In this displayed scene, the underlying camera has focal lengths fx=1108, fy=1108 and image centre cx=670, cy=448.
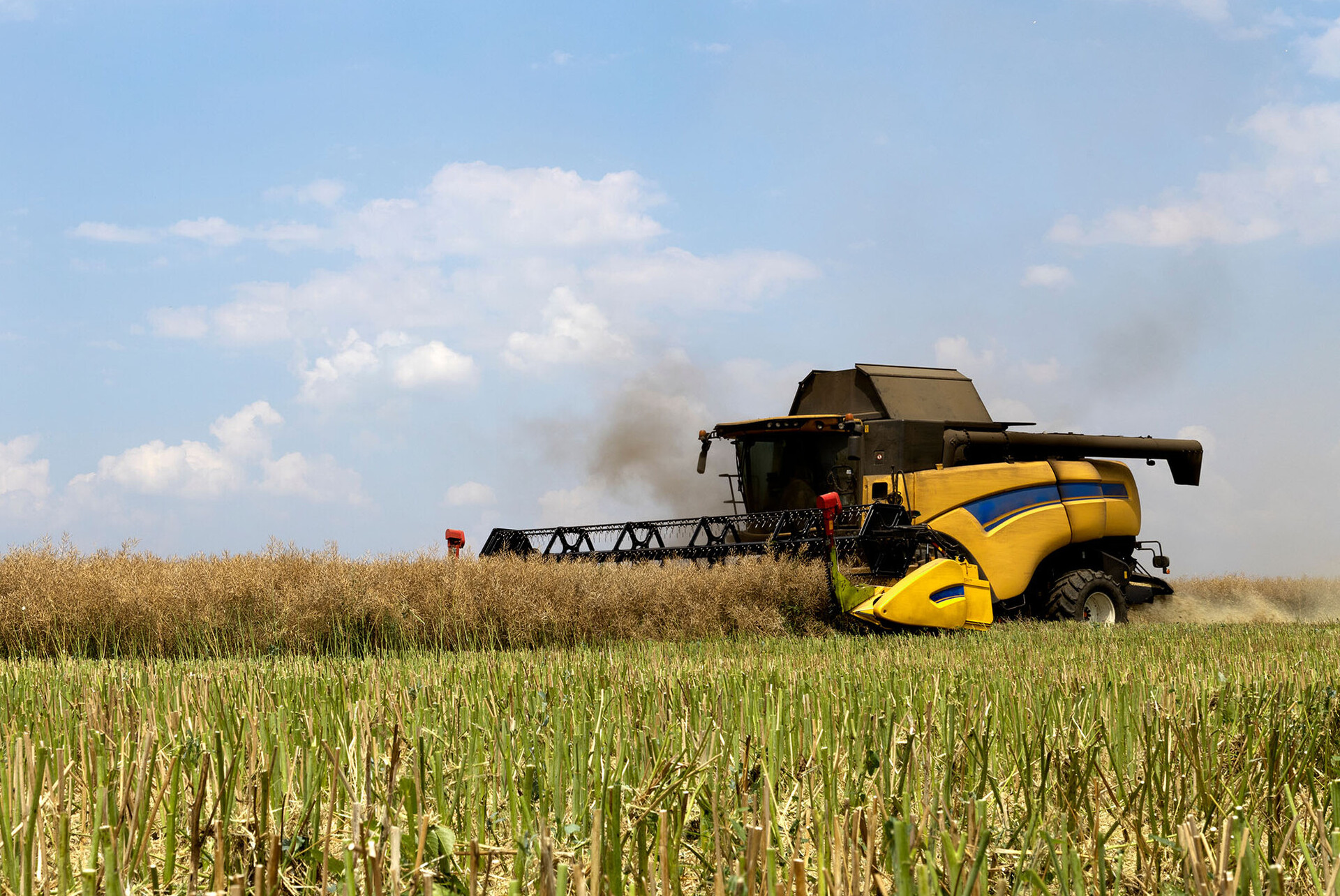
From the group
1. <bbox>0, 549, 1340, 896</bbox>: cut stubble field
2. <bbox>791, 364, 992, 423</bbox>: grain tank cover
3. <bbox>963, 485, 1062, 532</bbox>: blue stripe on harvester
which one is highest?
<bbox>791, 364, 992, 423</bbox>: grain tank cover

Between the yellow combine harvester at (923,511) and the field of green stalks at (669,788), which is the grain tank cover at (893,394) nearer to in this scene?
the yellow combine harvester at (923,511)

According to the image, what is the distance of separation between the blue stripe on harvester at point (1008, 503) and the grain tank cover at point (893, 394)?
1.09m

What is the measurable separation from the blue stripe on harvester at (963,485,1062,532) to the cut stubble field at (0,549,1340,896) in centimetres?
425

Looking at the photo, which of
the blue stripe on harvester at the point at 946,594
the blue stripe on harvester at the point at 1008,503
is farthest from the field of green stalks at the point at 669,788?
the blue stripe on harvester at the point at 1008,503

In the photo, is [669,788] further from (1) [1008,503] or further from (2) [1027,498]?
(2) [1027,498]

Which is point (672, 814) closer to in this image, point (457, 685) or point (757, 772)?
point (757, 772)

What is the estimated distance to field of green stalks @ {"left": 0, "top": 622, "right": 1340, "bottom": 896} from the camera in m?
2.02

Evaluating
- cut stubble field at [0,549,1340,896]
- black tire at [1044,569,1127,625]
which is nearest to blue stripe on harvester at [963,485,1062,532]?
black tire at [1044,569,1127,625]

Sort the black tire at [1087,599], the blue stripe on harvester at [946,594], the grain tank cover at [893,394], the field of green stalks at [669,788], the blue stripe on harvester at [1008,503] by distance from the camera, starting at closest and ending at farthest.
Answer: the field of green stalks at [669,788] < the blue stripe on harvester at [946,594] < the blue stripe on harvester at [1008,503] < the black tire at [1087,599] < the grain tank cover at [893,394]

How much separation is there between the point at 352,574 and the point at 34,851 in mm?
5892

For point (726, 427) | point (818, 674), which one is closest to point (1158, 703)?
point (818, 674)

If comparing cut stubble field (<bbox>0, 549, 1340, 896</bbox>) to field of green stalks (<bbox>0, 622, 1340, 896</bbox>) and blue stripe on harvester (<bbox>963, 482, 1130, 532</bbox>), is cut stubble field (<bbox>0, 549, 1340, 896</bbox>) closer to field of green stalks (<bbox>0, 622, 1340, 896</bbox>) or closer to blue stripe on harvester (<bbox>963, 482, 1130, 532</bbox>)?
field of green stalks (<bbox>0, 622, 1340, 896</bbox>)

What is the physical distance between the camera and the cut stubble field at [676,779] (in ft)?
6.72

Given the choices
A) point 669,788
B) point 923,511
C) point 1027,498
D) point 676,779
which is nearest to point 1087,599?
point 1027,498
